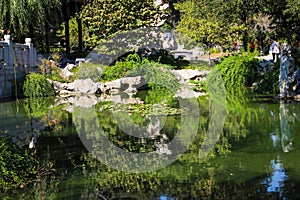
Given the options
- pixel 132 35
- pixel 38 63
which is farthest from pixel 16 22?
pixel 132 35

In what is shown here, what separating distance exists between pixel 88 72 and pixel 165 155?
13.2m

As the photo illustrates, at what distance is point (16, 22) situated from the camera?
2022cm

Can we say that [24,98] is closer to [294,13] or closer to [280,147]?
[294,13]

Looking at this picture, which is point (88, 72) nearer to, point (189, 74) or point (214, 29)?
point (189, 74)

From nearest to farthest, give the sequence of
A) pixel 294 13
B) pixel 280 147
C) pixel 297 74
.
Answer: pixel 280 147
pixel 297 74
pixel 294 13

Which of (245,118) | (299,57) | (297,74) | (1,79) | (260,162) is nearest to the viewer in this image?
(260,162)

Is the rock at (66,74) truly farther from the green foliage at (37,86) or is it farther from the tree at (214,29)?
the tree at (214,29)

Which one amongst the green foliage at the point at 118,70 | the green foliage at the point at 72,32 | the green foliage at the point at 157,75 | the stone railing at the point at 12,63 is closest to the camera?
the stone railing at the point at 12,63

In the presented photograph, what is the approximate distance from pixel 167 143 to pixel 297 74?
6669 mm

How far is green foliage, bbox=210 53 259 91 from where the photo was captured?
57.6 ft

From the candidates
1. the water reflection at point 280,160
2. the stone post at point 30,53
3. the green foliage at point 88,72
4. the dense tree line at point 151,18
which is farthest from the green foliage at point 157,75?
the water reflection at point 280,160

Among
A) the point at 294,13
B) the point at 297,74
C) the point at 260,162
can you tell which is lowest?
the point at 260,162

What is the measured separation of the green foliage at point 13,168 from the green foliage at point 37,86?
13.1 meters

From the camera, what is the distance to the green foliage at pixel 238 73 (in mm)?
17562
